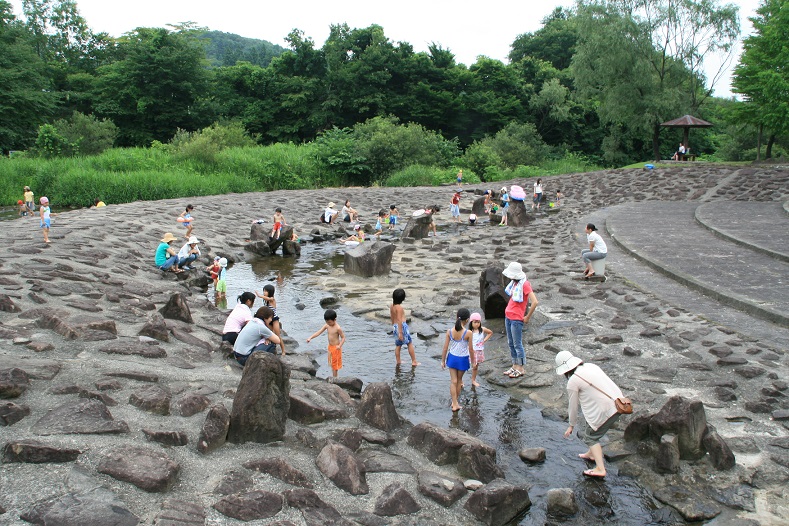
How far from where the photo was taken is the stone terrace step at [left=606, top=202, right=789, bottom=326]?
11.4m

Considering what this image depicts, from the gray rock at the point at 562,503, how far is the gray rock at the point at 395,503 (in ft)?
4.39

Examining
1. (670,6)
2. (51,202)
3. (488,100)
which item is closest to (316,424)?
(51,202)

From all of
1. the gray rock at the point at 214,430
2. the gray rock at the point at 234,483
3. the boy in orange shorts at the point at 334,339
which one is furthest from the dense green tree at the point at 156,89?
the gray rock at the point at 234,483

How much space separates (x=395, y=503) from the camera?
580cm

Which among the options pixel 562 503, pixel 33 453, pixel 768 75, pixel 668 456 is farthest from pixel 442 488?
pixel 768 75

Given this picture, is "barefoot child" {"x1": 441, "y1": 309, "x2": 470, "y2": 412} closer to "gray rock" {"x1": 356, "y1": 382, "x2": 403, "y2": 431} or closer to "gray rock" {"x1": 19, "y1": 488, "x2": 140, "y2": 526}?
"gray rock" {"x1": 356, "y1": 382, "x2": 403, "y2": 431}

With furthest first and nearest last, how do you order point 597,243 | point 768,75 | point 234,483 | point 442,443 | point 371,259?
1. point 768,75
2. point 371,259
3. point 597,243
4. point 442,443
5. point 234,483

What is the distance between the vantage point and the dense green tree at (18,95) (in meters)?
37.8

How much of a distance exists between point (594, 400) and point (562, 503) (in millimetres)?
1160

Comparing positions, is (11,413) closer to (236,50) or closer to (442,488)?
(442,488)

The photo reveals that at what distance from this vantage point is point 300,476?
5.97 meters

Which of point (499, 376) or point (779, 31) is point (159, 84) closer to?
point (779, 31)

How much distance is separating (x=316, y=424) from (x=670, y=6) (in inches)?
1648

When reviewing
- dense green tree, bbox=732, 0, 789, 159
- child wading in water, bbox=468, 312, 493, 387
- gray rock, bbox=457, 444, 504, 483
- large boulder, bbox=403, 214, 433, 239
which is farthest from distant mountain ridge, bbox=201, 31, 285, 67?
gray rock, bbox=457, 444, 504, 483
